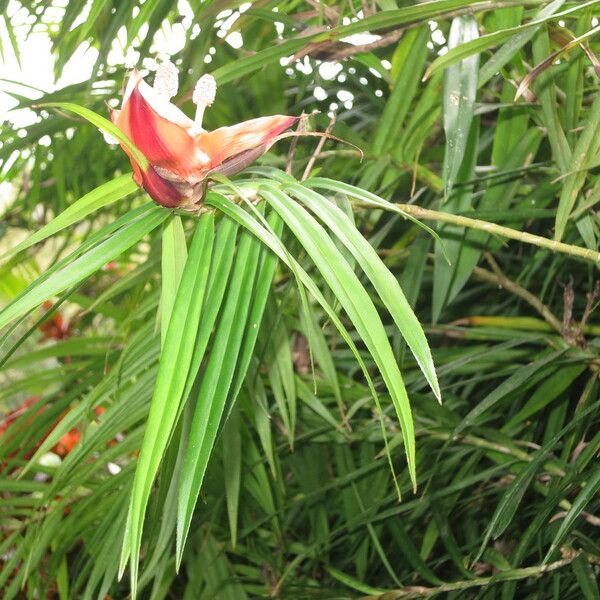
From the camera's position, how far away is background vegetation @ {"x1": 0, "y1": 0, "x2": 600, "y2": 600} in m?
0.22

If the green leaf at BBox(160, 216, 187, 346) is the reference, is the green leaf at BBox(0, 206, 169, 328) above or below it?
above

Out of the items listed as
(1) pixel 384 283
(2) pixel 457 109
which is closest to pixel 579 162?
(2) pixel 457 109

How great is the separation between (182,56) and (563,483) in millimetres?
305

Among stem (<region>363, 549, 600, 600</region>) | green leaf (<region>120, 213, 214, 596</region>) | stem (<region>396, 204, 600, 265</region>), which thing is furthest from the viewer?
stem (<region>363, 549, 600, 600</region>)

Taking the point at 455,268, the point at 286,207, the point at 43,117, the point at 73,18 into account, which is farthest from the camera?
the point at 43,117

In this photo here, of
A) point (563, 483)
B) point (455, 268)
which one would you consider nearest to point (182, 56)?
point (455, 268)

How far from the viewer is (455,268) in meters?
0.50

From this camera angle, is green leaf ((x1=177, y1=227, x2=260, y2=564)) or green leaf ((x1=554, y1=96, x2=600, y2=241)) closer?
green leaf ((x1=177, y1=227, x2=260, y2=564))

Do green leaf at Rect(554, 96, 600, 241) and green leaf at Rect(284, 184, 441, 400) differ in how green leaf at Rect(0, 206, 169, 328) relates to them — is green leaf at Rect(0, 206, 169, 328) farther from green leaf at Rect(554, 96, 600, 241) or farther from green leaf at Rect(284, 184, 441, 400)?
green leaf at Rect(554, 96, 600, 241)

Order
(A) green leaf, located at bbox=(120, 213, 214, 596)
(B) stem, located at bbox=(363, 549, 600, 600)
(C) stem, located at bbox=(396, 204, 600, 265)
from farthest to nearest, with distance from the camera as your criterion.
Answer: (B) stem, located at bbox=(363, 549, 600, 600), (C) stem, located at bbox=(396, 204, 600, 265), (A) green leaf, located at bbox=(120, 213, 214, 596)

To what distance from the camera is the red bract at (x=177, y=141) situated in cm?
21

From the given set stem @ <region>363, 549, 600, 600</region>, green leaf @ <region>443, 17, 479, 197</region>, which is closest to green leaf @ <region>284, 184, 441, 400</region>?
green leaf @ <region>443, 17, 479, 197</region>

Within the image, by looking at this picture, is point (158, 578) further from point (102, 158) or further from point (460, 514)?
point (102, 158)

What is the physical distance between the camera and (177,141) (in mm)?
213
